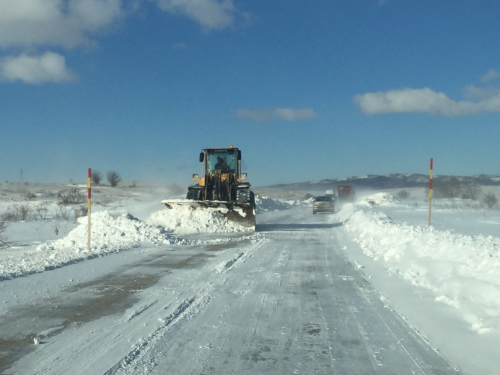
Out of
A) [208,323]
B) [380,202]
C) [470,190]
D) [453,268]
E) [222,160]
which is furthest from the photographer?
[470,190]

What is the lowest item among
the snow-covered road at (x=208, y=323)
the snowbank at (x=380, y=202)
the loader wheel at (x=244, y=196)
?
the snow-covered road at (x=208, y=323)

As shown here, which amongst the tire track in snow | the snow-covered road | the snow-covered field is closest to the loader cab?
the snow-covered field

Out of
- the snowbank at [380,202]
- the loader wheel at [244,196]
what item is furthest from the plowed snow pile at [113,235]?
the snowbank at [380,202]

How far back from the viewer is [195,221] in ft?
68.2

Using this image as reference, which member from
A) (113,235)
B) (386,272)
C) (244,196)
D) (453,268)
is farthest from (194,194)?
(453,268)

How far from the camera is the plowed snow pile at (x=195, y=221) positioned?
67.2ft

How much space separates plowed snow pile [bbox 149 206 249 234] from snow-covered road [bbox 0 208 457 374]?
370 inches

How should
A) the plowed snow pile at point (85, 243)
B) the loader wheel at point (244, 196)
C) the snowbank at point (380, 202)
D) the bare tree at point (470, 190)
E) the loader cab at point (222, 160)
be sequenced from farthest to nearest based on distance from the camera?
the bare tree at point (470, 190), the snowbank at point (380, 202), the loader cab at point (222, 160), the loader wheel at point (244, 196), the plowed snow pile at point (85, 243)

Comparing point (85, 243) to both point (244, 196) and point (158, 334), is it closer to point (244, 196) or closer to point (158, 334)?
point (244, 196)

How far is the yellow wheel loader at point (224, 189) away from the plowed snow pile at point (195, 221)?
9.5 inches

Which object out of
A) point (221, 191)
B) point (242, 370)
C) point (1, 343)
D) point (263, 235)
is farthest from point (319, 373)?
point (221, 191)

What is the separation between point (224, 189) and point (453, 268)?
14832mm

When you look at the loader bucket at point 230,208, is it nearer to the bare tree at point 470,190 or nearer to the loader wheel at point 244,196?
the loader wheel at point 244,196

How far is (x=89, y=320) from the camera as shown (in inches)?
259
